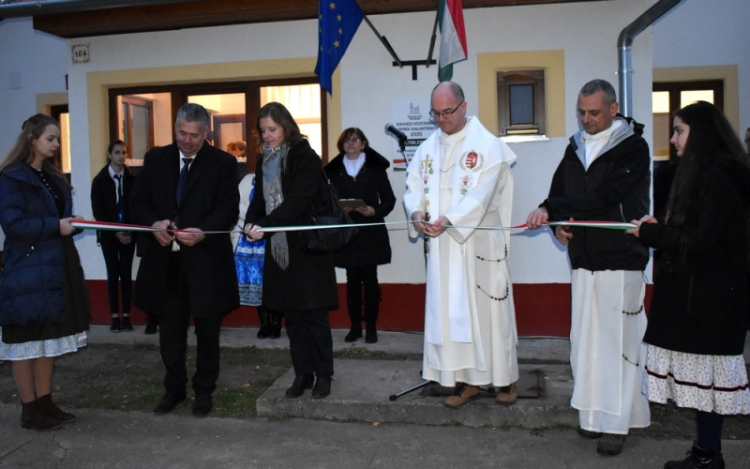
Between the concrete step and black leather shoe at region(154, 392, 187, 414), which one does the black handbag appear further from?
black leather shoe at region(154, 392, 187, 414)

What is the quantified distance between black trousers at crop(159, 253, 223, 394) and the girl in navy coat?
548mm

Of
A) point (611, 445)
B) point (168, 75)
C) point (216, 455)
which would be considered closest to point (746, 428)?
point (611, 445)

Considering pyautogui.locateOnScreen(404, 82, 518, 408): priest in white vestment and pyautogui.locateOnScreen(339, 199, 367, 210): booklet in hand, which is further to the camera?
pyautogui.locateOnScreen(339, 199, 367, 210): booklet in hand

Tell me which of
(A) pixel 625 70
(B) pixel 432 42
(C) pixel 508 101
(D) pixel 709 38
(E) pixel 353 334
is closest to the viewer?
(A) pixel 625 70

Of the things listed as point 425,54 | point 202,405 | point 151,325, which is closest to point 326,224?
point 202,405

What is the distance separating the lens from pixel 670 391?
153 inches

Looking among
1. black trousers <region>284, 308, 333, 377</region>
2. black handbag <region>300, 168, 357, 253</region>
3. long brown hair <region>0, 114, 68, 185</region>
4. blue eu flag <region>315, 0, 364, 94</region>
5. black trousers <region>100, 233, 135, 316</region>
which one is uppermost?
blue eu flag <region>315, 0, 364, 94</region>

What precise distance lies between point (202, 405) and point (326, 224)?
1.55 meters

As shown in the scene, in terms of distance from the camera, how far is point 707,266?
373 centimetres

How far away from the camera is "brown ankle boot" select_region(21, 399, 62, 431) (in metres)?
4.99

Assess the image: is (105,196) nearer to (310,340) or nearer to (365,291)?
(365,291)

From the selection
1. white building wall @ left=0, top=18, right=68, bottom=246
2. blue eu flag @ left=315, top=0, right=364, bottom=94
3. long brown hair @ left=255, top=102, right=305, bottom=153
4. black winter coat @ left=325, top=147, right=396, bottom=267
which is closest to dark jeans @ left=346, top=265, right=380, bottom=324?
black winter coat @ left=325, top=147, right=396, bottom=267

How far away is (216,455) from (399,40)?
189 inches

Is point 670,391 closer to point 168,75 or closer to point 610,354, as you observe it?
point 610,354
